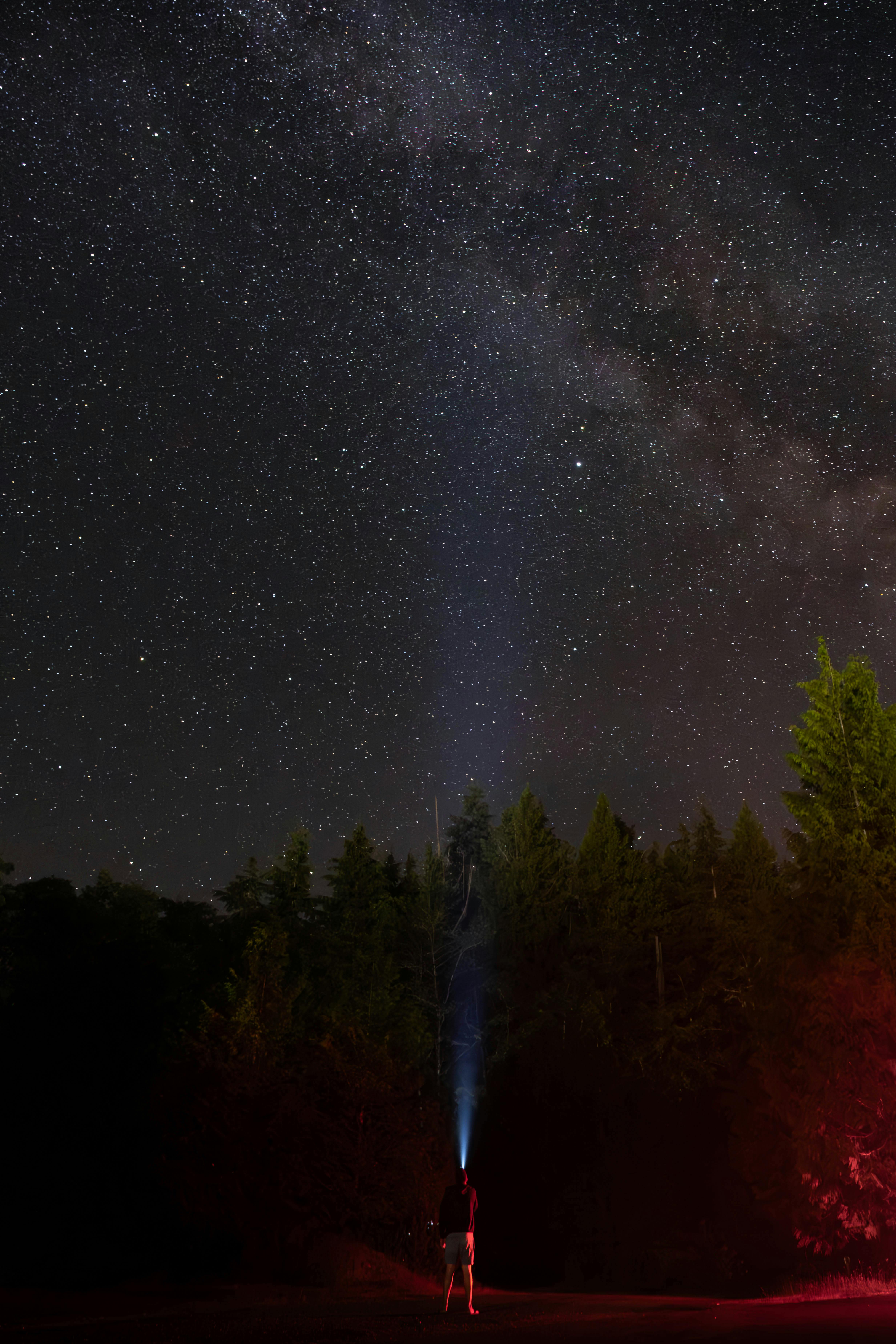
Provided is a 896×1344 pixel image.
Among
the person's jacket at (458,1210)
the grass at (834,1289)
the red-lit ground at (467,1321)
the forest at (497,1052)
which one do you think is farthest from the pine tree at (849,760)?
the person's jacket at (458,1210)

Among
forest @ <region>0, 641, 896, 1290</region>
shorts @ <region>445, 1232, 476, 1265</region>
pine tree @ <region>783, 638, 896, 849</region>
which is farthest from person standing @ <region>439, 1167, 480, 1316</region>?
pine tree @ <region>783, 638, 896, 849</region>

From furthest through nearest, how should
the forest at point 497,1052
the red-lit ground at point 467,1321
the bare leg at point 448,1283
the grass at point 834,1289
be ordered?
1. the forest at point 497,1052
2. the grass at point 834,1289
3. the bare leg at point 448,1283
4. the red-lit ground at point 467,1321

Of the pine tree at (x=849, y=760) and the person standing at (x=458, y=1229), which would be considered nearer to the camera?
the person standing at (x=458, y=1229)

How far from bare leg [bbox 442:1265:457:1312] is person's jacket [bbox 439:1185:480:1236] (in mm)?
443

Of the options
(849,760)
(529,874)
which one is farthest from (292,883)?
(849,760)

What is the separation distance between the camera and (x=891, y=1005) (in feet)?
85.6

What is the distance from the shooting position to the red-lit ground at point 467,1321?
33.6 feet

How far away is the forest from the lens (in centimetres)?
2452

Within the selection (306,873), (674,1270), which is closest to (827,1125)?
(674,1270)

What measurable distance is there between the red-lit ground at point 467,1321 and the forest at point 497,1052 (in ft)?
18.2

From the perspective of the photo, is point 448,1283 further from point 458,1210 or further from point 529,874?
point 529,874

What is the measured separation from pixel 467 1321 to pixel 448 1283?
1.83m

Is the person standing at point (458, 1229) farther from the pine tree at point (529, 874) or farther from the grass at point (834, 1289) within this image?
the pine tree at point (529, 874)

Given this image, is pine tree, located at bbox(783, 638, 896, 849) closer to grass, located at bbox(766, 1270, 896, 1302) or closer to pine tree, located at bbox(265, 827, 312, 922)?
grass, located at bbox(766, 1270, 896, 1302)
